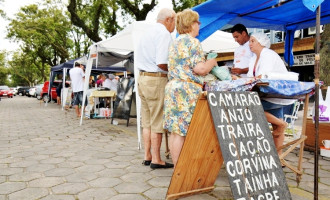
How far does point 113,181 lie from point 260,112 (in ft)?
5.80

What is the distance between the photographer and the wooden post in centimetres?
217

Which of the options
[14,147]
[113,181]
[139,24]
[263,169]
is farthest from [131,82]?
[263,169]

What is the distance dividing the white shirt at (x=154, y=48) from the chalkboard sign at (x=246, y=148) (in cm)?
108

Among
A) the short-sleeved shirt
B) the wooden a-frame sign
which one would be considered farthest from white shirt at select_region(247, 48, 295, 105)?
the short-sleeved shirt

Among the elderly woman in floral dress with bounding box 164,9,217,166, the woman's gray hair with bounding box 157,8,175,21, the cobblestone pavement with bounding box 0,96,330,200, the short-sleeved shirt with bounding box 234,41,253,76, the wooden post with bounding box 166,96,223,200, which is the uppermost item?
the woman's gray hair with bounding box 157,8,175,21

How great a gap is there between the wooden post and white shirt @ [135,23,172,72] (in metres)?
1.06

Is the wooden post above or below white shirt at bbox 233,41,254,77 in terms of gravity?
below

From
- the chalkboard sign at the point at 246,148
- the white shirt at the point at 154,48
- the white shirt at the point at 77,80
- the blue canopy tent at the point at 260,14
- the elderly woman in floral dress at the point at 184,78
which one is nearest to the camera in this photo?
the chalkboard sign at the point at 246,148

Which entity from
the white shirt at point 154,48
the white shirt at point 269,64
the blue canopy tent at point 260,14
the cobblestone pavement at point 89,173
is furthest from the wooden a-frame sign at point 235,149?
the blue canopy tent at point 260,14

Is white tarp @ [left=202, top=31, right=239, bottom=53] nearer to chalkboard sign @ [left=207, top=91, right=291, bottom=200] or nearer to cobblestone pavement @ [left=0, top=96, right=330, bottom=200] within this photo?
cobblestone pavement @ [left=0, top=96, right=330, bottom=200]

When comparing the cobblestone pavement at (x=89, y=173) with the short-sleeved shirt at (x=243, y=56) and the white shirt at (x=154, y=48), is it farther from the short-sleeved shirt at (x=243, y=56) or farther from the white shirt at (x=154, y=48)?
the short-sleeved shirt at (x=243, y=56)

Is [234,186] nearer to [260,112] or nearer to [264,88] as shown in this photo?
[260,112]

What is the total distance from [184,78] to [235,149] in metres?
0.86

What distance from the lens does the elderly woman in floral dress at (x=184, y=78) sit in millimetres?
2523
